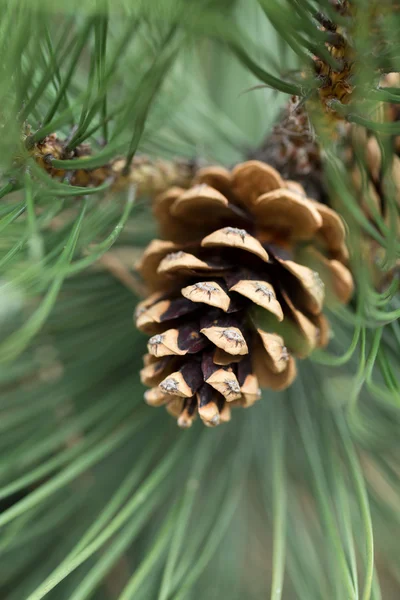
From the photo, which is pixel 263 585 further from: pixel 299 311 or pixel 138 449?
pixel 299 311

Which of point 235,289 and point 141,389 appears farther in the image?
point 141,389

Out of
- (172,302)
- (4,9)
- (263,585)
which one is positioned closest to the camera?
(4,9)

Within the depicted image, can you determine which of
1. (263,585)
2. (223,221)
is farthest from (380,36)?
(263,585)

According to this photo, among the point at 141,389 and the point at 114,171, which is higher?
Result: the point at 114,171
